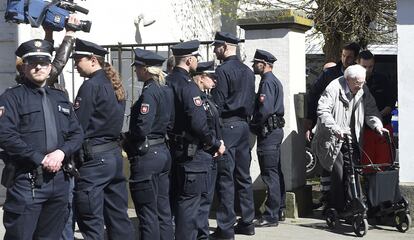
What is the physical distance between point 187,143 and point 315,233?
215 cm

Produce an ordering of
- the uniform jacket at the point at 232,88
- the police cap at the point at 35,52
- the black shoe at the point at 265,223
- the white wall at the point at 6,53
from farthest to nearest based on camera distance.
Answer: the white wall at the point at 6,53 < the black shoe at the point at 265,223 < the uniform jacket at the point at 232,88 < the police cap at the point at 35,52

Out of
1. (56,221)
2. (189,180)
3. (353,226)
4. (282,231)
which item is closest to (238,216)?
(282,231)

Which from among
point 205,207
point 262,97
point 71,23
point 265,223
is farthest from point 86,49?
point 265,223

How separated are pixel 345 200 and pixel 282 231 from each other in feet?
2.48

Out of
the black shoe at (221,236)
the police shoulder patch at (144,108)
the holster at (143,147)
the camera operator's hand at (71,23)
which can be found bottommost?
the black shoe at (221,236)

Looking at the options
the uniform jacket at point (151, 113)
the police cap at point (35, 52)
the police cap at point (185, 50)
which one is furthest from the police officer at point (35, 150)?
the police cap at point (185, 50)

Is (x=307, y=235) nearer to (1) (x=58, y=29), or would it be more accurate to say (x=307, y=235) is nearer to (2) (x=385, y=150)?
(2) (x=385, y=150)

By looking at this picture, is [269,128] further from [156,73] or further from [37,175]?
[37,175]

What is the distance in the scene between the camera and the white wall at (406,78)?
9.30 meters

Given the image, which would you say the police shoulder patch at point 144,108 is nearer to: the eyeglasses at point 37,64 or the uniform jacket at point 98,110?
the uniform jacket at point 98,110

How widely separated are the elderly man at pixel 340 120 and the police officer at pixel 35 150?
11.7ft

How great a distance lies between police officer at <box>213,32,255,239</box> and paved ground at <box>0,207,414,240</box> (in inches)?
10.3

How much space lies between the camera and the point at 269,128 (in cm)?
951

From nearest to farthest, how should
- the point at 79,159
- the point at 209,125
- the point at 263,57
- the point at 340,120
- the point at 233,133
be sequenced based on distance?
the point at 79,159 < the point at 209,125 < the point at 233,133 < the point at 340,120 < the point at 263,57
